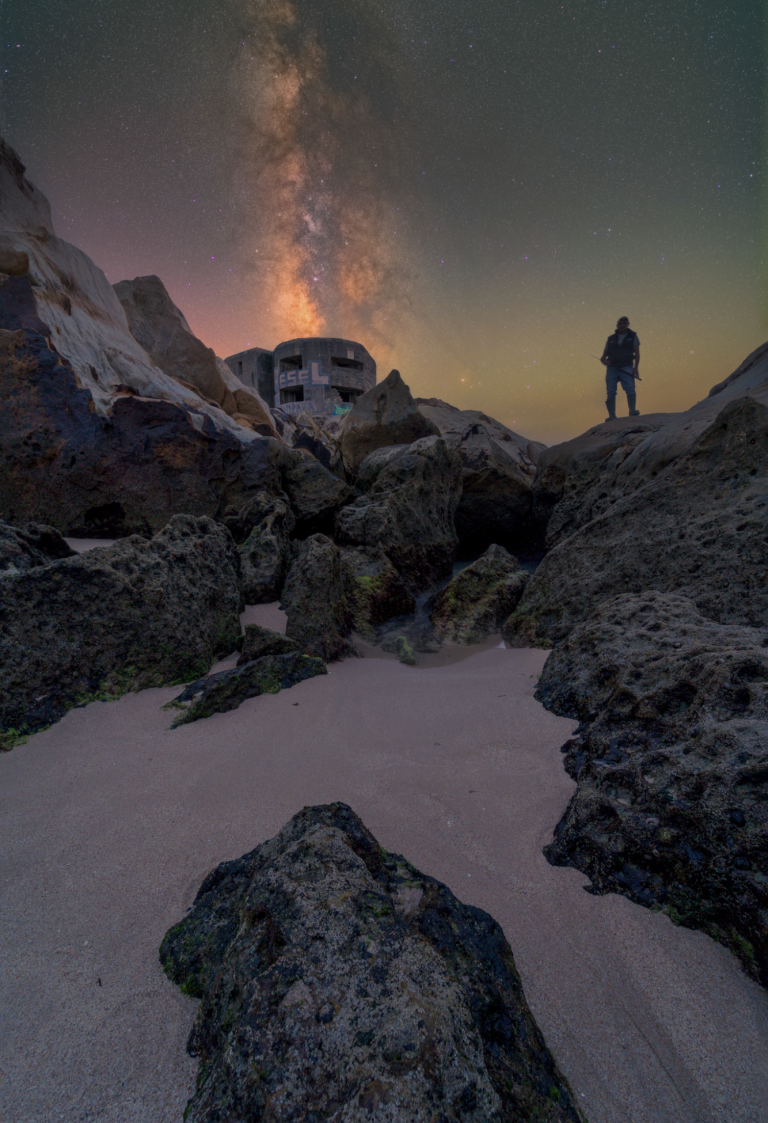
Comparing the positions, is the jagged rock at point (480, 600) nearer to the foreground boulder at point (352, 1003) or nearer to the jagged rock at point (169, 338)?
the foreground boulder at point (352, 1003)

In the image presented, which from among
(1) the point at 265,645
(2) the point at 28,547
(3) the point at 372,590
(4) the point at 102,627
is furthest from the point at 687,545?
(2) the point at 28,547

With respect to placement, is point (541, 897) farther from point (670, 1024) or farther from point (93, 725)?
point (93, 725)

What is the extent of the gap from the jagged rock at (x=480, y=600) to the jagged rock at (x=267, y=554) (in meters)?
1.70

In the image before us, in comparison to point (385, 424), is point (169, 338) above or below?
above

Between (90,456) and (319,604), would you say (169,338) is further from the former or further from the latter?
(319,604)

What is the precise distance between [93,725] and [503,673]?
2.51 meters

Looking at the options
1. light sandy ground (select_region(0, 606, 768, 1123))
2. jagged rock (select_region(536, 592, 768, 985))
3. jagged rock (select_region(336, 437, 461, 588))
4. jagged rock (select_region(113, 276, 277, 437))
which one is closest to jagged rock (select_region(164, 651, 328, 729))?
light sandy ground (select_region(0, 606, 768, 1123))

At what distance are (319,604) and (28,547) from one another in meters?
2.05

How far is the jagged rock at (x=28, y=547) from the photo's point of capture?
111 inches

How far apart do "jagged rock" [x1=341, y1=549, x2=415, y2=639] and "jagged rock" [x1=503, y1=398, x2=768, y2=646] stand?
4.18 feet

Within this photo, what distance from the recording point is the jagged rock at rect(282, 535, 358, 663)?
3600 mm

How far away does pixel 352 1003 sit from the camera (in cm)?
85

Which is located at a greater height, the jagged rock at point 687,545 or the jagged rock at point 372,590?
the jagged rock at point 687,545

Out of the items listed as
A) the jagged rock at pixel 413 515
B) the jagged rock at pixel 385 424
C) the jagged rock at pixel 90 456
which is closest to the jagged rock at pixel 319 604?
the jagged rock at pixel 413 515
